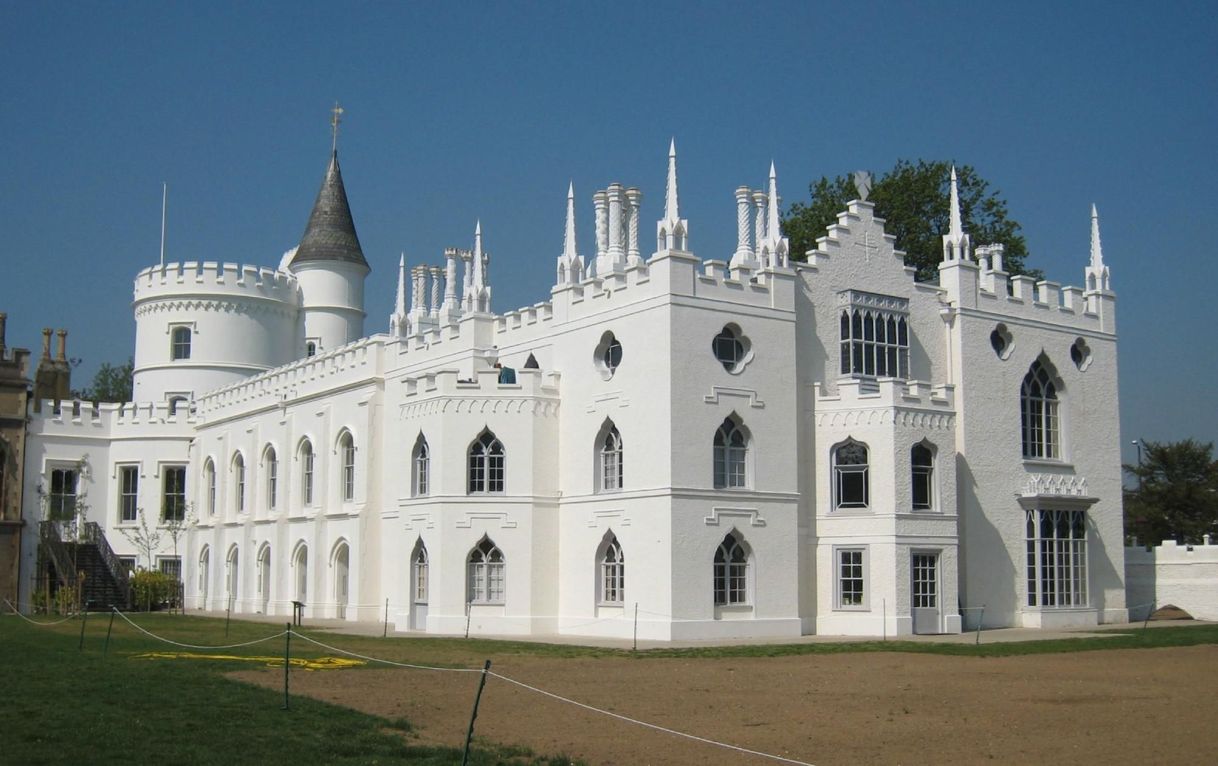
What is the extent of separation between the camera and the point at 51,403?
1988 inches

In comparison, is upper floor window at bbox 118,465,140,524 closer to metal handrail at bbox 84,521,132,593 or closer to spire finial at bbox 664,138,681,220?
metal handrail at bbox 84,521,132,593

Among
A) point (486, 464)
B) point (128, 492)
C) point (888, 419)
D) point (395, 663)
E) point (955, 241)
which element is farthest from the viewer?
point (128, 492)

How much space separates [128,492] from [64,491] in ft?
8.93

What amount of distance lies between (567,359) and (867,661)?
13.9 meters

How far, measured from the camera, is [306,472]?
147 feet

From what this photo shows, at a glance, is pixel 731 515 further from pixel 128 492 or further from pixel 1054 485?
pixel 128 492

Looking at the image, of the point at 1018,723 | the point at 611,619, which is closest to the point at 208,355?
the point at 611,619

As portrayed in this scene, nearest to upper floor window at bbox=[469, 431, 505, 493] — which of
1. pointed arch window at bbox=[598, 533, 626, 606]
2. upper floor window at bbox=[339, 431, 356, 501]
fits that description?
pointed arch window at bbox=[598, 533, 626, 606]

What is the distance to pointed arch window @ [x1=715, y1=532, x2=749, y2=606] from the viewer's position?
31516mm

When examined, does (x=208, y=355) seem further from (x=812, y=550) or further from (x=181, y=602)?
(x=812, y=550)

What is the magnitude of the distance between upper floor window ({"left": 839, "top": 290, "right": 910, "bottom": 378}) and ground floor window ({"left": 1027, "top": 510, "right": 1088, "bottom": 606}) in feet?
19.2

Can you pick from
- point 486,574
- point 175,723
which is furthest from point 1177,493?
point 175,723

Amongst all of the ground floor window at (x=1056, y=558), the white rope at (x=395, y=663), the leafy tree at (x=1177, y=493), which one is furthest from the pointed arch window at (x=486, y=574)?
the leafy tree at (x=1177, y=493)

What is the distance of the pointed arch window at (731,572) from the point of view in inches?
1241
